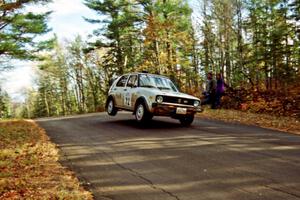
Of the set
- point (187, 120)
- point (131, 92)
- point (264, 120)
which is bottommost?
point (264, 120)

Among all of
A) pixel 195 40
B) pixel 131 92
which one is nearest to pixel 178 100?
pixel 131 92

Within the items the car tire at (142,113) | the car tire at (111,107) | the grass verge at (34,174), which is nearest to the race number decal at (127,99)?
the car tire at (142,113)

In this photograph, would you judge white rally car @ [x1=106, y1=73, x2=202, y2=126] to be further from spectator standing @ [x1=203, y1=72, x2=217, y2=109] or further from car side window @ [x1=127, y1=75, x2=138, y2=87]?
spectator standing @ [x1=203, y1=72, x2=217, y2=109]

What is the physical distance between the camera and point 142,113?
43.2 feet

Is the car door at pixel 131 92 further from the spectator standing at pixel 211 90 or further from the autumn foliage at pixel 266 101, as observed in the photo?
the autumn foliage at pixel 266 101

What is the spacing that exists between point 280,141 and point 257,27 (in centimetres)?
2782

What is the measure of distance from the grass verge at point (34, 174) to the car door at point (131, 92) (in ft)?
13.3

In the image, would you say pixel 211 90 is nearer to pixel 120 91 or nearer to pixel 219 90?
pixel 219 90

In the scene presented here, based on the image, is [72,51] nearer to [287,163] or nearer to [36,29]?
[36,29]

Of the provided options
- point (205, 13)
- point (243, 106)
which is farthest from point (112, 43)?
point (243, 106)

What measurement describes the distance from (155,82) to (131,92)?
0.99 meters

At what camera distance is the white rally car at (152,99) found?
41.5ft

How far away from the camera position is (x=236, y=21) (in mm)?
27984

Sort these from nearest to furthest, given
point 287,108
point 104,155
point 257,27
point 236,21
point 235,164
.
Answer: point 235,164 → point 104,155 → point 287,108 → point 236,21 → point 257,27
